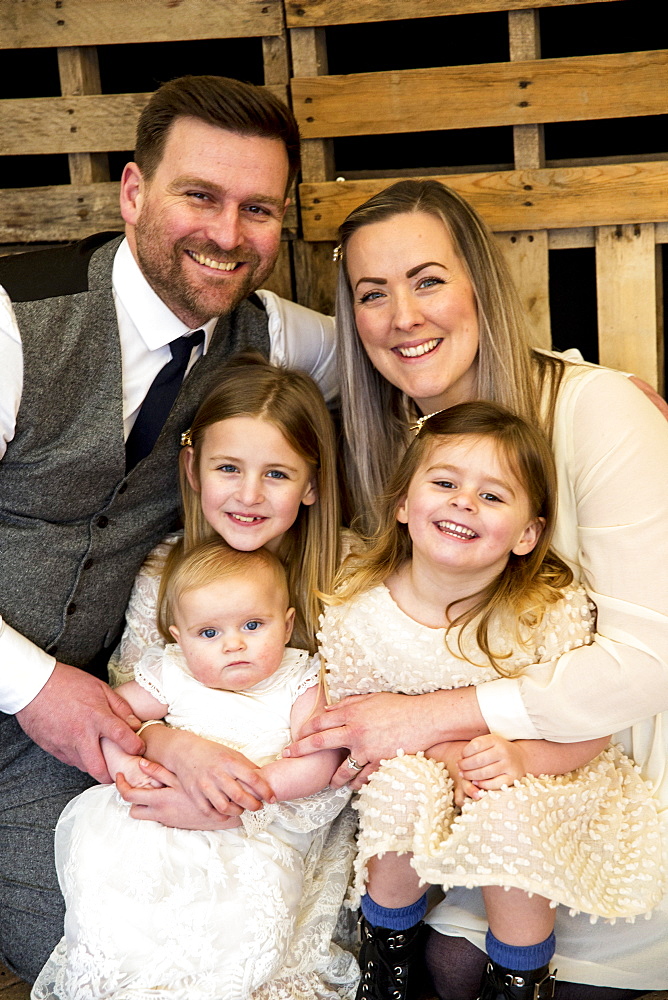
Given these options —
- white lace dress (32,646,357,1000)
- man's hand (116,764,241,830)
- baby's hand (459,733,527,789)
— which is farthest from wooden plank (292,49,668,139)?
man's hand (116,764,241,830)

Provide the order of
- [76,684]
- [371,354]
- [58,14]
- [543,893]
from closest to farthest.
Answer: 1. [543,893]
2. [76,684]
3. [371,354]
4. [58,14]

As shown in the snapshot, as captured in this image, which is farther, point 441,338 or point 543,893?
point 441,338

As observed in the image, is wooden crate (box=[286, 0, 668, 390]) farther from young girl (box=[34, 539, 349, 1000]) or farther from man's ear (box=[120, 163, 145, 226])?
young girl (box=[34, 539, 349, 1000])

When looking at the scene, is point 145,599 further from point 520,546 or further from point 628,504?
point 628,504

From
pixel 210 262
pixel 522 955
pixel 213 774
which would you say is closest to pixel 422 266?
pixel 210 262

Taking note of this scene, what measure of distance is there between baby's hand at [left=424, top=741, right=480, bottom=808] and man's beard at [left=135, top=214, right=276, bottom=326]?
0.97 m

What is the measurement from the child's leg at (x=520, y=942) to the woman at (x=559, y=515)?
15 centimetres

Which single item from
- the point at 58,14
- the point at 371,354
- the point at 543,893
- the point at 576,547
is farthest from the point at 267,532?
the point at 58,14

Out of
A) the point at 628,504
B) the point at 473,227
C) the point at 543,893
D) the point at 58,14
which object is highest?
the point at 58,14

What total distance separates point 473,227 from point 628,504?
2.11 ft

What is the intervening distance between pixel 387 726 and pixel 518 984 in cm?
48

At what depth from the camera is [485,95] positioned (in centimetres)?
245

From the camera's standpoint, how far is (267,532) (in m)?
2.14

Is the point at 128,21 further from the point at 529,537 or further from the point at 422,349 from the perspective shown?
the point at 529,537
